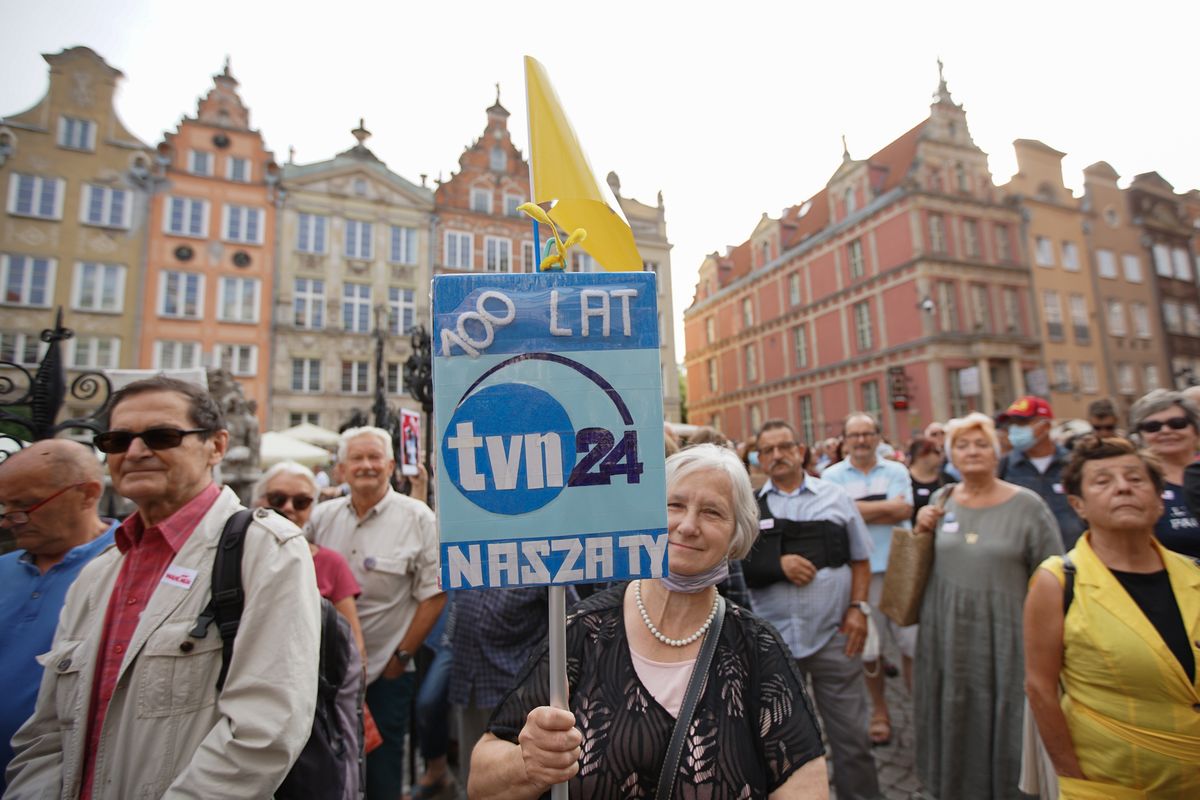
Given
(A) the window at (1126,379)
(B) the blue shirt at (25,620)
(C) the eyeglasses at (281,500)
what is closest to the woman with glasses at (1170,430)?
(C) the eyeglasses at (281,500)

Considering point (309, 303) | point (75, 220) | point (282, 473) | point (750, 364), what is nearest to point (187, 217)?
point (75, 220)

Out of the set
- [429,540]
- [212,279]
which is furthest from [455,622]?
[212,279]

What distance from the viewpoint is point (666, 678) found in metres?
1.66

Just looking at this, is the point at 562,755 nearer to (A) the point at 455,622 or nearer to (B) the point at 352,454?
(A) the point at 455,622

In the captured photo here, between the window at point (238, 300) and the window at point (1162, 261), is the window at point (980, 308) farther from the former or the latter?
the window at point (238, 300)

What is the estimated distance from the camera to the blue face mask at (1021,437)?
514 centimetres

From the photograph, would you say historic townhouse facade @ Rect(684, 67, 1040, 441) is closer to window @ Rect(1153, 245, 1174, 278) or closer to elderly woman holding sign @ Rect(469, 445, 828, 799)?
window @ Rect(1153, 245, 1174, 278)

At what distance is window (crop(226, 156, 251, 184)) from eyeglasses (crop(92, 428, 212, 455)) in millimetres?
25231

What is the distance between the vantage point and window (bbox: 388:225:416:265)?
2461 cm

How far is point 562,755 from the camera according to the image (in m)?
1.26

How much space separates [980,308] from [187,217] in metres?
30.5

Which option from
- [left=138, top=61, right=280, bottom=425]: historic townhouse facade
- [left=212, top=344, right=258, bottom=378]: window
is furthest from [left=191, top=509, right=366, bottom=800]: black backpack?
[left=212, top=344, right=258, bottom=378]: window

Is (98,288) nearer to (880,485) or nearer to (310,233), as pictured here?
(310,233)

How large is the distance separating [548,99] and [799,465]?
277 cm
